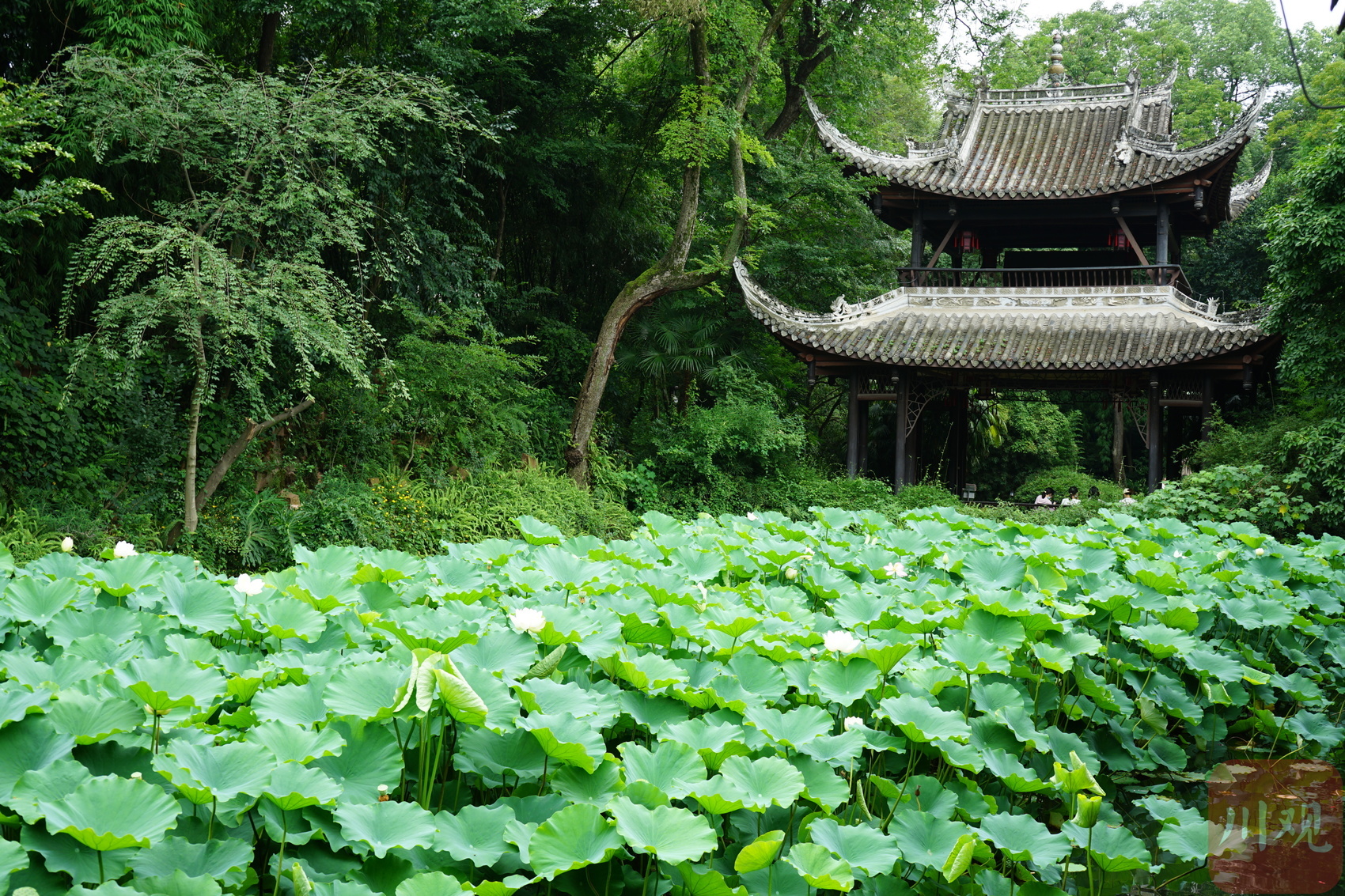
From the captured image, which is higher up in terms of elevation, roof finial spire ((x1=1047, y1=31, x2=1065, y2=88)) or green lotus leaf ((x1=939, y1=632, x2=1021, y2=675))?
roof finial spire ((x1=1047, y1=31, x2=1065, y2=88))

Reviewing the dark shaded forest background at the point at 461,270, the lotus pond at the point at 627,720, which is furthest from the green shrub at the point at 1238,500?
the lotus pond at the point at 627,720

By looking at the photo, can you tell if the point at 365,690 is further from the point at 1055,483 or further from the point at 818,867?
the point at 1055,483

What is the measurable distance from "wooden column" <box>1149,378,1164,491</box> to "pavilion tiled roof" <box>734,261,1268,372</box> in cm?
57

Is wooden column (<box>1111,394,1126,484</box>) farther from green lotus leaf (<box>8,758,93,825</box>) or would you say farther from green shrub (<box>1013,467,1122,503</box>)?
green lotus leaf (<box>8,758,93,825</box>)

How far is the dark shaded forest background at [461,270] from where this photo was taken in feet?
24.8

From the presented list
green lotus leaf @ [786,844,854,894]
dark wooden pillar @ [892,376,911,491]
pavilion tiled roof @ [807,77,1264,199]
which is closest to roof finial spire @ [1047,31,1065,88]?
pavilion tiled roof @ [807,77,1264,199]

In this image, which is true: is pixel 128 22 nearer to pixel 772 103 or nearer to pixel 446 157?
pixel 446 157

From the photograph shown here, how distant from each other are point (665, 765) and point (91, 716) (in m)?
0.98

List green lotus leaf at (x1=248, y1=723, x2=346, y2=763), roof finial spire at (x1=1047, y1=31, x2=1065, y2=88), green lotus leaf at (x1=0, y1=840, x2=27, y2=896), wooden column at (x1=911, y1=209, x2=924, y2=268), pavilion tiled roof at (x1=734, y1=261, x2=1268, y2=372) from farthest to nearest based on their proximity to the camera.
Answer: roof finial spire at (x1=1047, y1=31, x2=1065, y2=88) → wooden column at (x1=911, y1=209, x2=924, y2=268) → pavilion tiled roof at (x1=734, y1=261, x2=1268, y2=372) → green lotus leaf at (x1=248, y1=723, x2=346, y2=763) → green lotus leaf at (x1=0, y1=840, x2=27, y2=896)

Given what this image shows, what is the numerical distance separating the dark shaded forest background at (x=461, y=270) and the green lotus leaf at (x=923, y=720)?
618 cm

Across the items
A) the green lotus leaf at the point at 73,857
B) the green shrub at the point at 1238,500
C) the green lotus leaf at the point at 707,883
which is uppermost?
the green lotus leaf at the point at 73,857

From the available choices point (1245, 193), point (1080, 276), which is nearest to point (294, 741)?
point (1080, 276)

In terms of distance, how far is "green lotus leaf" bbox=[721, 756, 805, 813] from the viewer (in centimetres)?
167

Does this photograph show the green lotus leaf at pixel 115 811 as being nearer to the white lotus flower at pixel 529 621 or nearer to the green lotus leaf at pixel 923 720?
the white lotus flower at pixel 529 621
